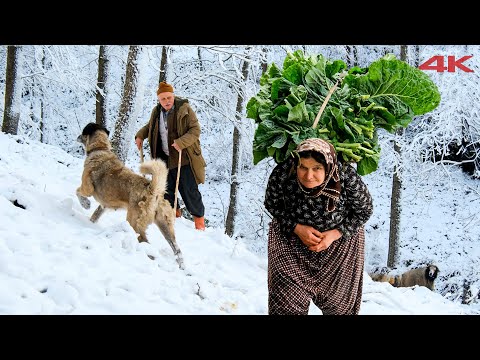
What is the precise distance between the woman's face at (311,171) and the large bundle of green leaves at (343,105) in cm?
12

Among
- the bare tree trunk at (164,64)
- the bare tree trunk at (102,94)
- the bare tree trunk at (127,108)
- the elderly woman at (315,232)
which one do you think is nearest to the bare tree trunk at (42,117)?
the bare tree trunk at (102,94)

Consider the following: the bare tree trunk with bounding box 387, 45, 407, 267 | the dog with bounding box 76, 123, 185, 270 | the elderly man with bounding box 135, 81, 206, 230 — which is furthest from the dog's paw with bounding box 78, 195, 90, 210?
the bare tree trunk with bounding box 387, 45, 407, 267

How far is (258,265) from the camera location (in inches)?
159

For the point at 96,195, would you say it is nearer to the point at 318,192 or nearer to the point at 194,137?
the point at 194,137

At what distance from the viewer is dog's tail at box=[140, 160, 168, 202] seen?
3.34 m

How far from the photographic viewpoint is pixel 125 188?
11.8 feet

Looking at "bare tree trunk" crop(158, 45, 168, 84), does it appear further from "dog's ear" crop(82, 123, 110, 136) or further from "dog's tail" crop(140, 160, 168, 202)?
"dog's tail" crop(140, 160, 168, 202)

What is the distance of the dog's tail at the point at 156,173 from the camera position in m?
3.34

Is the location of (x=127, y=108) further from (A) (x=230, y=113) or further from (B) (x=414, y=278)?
(B) (x=414, y=278)

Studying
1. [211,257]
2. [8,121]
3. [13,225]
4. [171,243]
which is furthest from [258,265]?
[8,121]

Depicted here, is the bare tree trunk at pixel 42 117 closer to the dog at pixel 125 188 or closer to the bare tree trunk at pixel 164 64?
the dog at pixel 125 188

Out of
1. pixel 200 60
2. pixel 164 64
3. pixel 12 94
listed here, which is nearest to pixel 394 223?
pixel 200 60

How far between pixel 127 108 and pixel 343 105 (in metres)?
2.59
